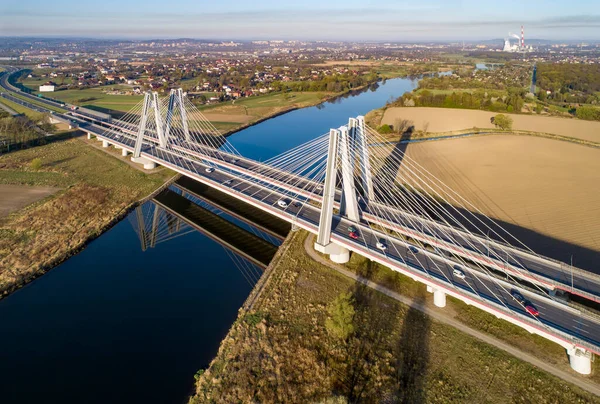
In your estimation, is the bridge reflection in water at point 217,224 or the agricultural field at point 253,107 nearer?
the bridge reflection in water at point 217,224

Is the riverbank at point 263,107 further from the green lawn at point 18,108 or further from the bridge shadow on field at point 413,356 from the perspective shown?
the bridge shadow on field at point 413,356

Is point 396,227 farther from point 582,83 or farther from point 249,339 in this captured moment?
point 582,83

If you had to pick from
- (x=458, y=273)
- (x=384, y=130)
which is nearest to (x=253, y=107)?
(x=384, y=130)

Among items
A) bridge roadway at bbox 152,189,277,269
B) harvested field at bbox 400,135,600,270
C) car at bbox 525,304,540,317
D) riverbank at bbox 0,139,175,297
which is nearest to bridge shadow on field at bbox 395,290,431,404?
car at bbox 525,304,540,317

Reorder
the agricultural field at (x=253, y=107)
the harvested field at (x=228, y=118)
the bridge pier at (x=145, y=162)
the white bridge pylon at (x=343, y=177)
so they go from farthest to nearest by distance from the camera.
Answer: the harvested field at (x=228, y=118) → the agricultural field at (x=253, y=107) → the bridge pier at (x=145, y=162) → the white bridge pylon at (x=343, y=177)

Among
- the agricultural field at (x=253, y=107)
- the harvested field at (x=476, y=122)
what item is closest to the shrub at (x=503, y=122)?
the harvested field at (x=476, y=122)

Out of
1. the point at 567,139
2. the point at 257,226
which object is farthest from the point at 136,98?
the point at 567,139

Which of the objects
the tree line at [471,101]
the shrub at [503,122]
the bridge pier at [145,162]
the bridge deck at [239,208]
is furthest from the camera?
the tree line at [471,101]
